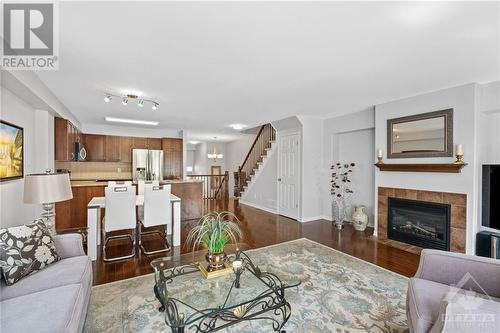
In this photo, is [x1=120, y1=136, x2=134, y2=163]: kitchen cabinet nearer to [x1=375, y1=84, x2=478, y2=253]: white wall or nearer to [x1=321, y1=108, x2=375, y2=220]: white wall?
[x1=321, y1=108, x2=375, y2=220]: white wall

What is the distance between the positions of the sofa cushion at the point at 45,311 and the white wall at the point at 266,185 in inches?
208

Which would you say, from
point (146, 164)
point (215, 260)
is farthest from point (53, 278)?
point (146, 164)

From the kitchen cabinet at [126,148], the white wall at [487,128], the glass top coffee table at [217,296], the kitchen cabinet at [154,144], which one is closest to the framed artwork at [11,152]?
the glass top coffee table at [217,296]

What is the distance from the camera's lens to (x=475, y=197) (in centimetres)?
318

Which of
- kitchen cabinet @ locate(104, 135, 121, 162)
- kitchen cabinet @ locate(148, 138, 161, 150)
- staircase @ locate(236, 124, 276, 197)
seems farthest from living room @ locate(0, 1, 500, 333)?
kitchen cabinet @ locate(148, 138, 161, 150)

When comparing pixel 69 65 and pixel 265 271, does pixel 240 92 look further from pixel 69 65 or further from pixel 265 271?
pixel 265 271

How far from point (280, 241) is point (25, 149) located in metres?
4.22

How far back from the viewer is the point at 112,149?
22.0 ft

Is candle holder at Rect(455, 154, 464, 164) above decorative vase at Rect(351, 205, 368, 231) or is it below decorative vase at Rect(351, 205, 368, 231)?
above

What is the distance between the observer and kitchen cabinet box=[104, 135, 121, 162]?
21.8ft

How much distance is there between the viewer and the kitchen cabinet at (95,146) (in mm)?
6418

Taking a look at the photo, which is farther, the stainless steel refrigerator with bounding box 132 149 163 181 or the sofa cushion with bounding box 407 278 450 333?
the stainless steel refrigerator with bounding box 132 149 163 181

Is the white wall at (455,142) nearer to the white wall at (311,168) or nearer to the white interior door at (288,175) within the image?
the white wall at (311,168)

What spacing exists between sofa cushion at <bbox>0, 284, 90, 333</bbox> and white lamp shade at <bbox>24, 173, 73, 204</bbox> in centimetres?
122
